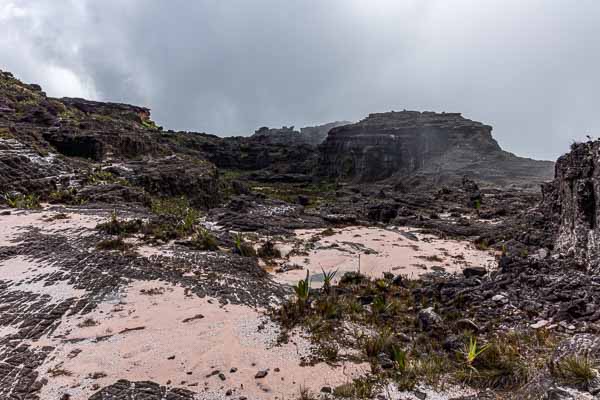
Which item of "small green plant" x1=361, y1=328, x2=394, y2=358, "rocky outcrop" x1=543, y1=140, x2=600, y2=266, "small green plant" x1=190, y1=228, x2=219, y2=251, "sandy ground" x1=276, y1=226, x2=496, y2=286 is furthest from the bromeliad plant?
"small green plant" x1=190, y1=228, x2=219, y2=251

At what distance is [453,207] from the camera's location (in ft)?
108

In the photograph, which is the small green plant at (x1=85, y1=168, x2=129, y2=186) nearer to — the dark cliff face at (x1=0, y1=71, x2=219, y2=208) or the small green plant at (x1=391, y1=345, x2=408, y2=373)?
the dark cliff face at (x1=0, y1=71, x2=219, y2=208)

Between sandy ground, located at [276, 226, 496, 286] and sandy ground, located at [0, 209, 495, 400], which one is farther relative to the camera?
sandy ground, located at [276, 226, 496, 286]

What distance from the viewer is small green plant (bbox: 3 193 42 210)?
17875mm

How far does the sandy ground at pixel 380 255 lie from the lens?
47.1ft

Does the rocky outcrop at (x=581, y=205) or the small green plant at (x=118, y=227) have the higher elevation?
the rocky outcrop at (x=581, y=205)

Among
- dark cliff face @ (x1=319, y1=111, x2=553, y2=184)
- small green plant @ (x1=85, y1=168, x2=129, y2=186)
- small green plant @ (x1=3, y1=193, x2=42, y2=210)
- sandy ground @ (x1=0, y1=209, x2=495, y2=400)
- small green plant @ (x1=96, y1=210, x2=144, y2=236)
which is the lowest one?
sandy ground @ (x1=0, y1=209, x2=495, y2=400)

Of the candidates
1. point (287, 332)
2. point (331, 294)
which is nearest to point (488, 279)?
point (331, 294)

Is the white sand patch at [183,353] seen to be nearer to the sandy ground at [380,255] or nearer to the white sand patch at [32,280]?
the white sand patch at [32,280]

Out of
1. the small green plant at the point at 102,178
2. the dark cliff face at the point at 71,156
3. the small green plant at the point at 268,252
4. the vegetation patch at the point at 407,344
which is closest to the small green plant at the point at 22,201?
the dark cliff face at the point at 71,156

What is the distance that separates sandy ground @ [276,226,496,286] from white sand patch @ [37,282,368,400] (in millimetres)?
4685

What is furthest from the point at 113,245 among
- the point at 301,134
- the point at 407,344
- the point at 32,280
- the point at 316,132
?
the point at 316,132

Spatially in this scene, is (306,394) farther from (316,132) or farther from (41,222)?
(316,132)

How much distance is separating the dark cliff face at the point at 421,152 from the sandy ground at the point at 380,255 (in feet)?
119
